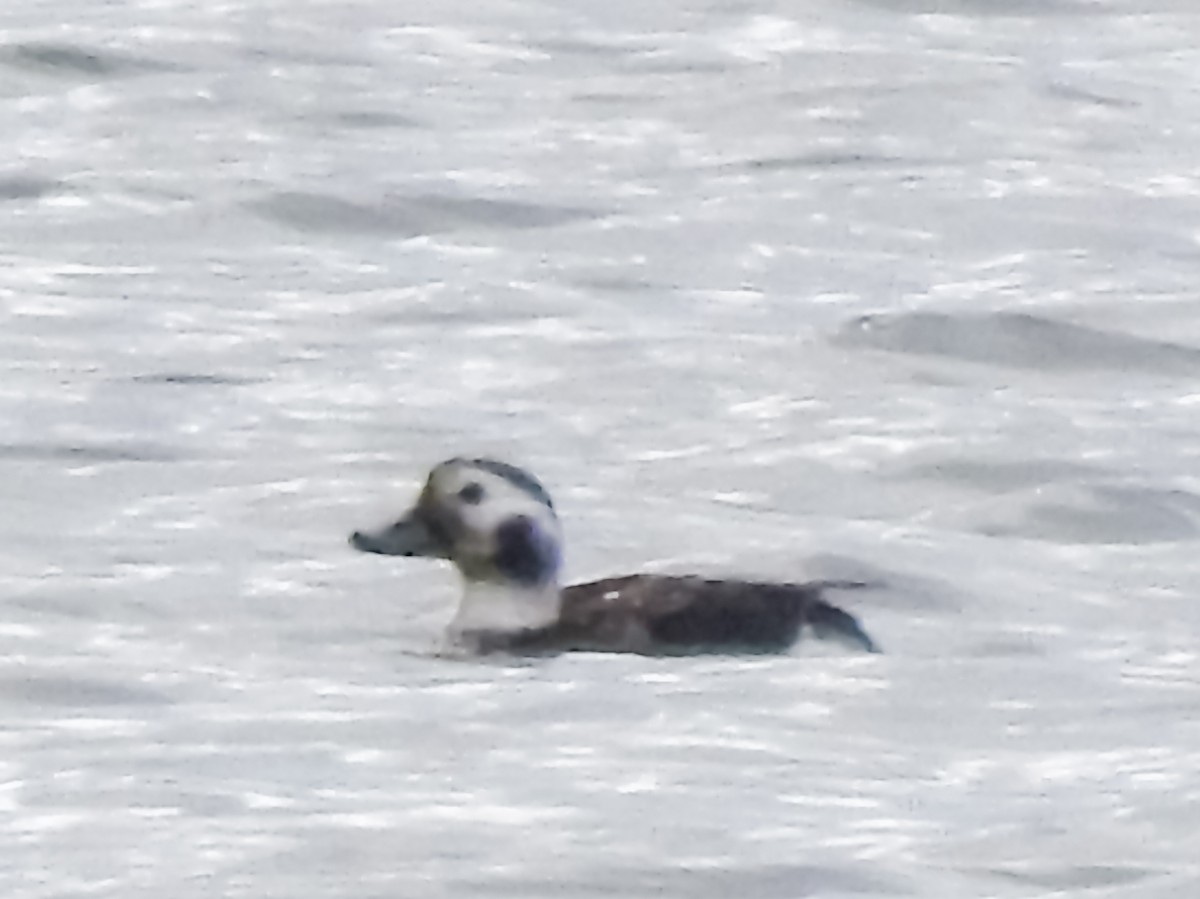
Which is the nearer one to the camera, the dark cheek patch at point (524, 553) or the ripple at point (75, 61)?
the dark cheek patch at point (524, 553)

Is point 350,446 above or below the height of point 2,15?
below

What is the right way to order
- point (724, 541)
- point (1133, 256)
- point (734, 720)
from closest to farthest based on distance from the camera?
point (734, 720) → point (724, 541) → point (1133, 256)

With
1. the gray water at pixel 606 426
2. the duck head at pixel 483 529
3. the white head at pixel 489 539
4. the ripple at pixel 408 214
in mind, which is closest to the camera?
the gray water at pixel 606 426

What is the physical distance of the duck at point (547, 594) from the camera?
21.1 feet

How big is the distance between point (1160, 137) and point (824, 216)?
1.38m

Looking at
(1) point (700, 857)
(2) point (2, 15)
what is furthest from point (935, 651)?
(2) point (2, 15)

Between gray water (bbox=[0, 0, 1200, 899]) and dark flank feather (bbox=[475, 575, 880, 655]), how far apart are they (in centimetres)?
7

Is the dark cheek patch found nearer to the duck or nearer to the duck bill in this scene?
the duck

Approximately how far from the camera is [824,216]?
9938 mm

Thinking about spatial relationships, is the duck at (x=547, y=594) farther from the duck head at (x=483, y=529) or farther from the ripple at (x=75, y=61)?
the ripple at (x=75, y=61)

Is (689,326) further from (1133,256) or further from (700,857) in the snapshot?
(700,857)

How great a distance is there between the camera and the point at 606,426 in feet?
26.5

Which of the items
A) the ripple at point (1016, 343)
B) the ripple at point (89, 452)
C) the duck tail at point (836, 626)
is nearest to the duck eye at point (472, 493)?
the duck tail at point (836, 626)

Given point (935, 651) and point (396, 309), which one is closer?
point (935, 651)
